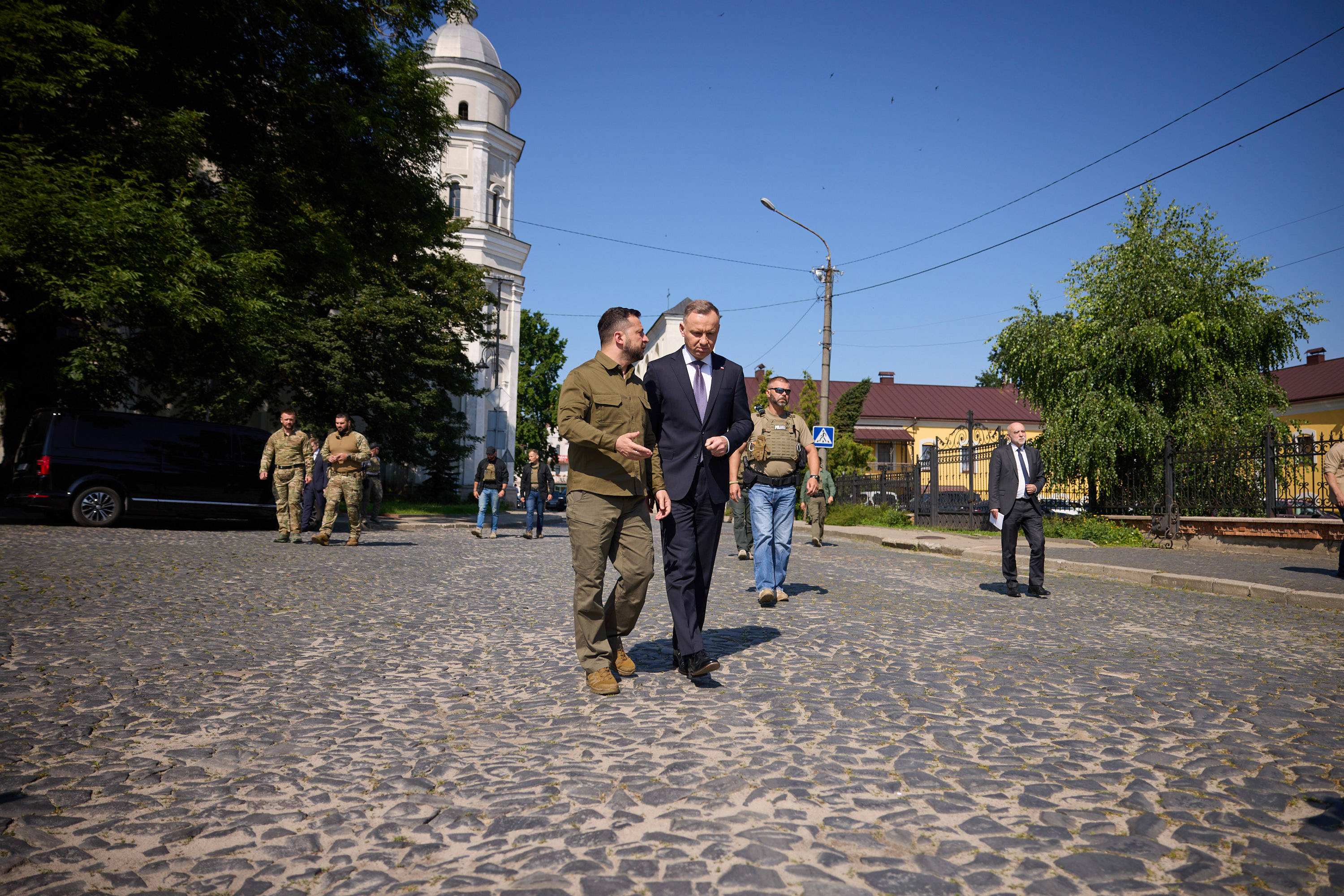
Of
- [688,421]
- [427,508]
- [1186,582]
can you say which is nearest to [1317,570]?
[1186,582]

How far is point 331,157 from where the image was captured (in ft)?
61.3

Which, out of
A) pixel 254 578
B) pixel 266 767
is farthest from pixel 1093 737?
pixel 254 578

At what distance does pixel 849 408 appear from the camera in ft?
153

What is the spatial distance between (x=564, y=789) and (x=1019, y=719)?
2301mm

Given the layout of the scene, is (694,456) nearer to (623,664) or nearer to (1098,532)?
(623,664)

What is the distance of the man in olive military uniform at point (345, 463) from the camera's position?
1290cm

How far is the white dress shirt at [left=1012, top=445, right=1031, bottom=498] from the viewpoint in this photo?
9.45 meters

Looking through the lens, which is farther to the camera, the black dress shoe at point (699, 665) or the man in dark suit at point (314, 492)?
the man in dark suit at point (314, 492)

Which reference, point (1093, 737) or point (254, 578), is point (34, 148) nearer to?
point (254, 578)

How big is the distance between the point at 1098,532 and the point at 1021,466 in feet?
35.3

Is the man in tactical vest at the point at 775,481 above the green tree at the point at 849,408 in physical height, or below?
below

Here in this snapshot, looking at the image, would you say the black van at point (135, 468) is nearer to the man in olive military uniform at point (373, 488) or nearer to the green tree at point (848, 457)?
the man in olive military uniform at point (373, 488)

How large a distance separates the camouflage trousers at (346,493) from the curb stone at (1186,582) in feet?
32.9

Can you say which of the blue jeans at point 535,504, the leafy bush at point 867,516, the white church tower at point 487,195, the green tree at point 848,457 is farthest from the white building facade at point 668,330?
the blue jeans at point 535,504
